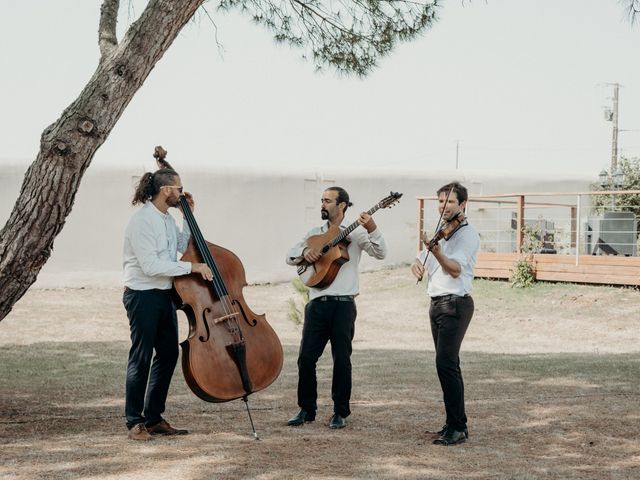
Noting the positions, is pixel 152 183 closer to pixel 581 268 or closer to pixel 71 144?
pixel 71 144

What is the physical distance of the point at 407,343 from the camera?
11453 millimetres

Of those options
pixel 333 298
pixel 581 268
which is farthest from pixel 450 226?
pixel 581 268

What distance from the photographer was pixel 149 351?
5000 mm

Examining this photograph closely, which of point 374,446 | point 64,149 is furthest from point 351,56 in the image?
point 374,446

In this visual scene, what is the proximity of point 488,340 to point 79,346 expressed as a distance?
16.6 ft

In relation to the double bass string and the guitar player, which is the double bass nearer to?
the double bass string

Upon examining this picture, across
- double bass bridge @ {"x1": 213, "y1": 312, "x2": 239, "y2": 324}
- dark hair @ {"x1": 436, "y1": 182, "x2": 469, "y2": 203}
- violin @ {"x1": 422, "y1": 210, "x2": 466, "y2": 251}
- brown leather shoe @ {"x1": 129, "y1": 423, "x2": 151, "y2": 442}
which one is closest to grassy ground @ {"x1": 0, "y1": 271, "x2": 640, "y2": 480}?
brown leather shoe @ {"x1": 129, "y1": 423, "x2": 151, "y2": 442}

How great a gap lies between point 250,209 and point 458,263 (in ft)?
44.6

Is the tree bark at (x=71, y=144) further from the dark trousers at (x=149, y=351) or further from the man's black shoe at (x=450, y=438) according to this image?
the man's black shoe at (x=450, y=438)

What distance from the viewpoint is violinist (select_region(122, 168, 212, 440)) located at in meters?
4.95

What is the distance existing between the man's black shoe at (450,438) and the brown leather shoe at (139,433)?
1.54 meters

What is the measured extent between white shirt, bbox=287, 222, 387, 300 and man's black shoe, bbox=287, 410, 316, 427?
2.28 ft

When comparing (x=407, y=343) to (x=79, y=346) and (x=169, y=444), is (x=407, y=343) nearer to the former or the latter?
(x=79, y=346)

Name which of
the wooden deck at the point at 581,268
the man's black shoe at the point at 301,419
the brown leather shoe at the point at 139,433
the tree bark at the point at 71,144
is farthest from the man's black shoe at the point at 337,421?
the wooden deck at the point at 581,268
